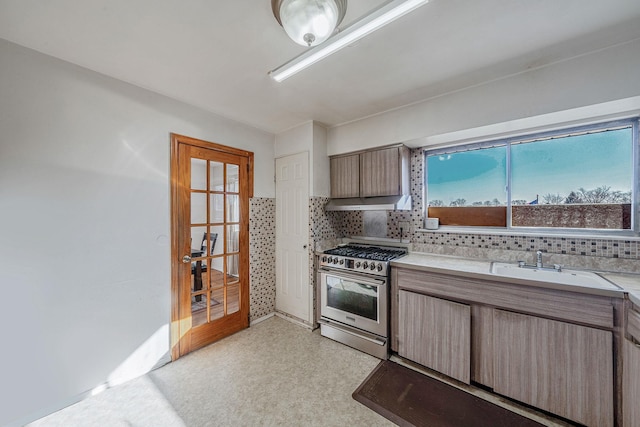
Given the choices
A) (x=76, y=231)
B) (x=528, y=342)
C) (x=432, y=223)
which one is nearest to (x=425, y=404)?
(x=528, y=342)

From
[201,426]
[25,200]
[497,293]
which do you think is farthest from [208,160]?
[497,293]

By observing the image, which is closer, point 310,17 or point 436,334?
point 310,17

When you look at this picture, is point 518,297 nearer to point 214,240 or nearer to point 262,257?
point 262,257

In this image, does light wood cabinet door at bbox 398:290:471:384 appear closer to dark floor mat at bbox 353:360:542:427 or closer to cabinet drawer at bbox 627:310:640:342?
dark floor mat at bbox 353:360:542:427

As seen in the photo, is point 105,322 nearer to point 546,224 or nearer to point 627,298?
point 627,298

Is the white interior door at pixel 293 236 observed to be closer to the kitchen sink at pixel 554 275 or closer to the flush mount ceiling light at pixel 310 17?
the flush mount ceiling light at pixel 310 17

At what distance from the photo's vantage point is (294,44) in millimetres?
1587

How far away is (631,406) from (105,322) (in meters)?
3.63

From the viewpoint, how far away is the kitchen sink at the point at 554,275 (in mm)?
1580

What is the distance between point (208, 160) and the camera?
2.58m

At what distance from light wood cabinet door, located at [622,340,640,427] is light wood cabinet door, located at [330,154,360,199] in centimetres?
228

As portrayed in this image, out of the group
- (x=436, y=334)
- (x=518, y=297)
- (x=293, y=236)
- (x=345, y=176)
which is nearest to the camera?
(x=518, y=297)

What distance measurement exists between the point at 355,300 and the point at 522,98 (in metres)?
2.35

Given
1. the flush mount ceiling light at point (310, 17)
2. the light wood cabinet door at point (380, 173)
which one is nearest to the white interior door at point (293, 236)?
the light wood cabinet door at point (380, 173)
